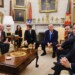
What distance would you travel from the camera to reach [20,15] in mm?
8875

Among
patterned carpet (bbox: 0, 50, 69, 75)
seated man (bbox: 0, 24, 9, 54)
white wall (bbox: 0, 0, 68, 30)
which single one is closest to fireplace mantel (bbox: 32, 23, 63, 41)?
white wall (bbox: 0, 0, 68, 30)

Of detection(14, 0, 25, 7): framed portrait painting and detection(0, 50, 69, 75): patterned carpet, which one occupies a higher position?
detection(14, 0, 25, 7): framed portrait painting

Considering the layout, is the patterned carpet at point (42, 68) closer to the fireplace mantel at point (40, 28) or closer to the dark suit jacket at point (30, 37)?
the dark suit jacket at point (30, 37)

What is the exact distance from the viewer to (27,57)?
4.05 m

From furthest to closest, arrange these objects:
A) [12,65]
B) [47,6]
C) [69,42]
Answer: [47,6] → [69,42] → [12,65]

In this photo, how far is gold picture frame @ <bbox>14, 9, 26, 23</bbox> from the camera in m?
8.85

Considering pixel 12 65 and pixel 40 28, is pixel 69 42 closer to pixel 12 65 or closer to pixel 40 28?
pixel 12 65

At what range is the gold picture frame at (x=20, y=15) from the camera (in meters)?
8.85

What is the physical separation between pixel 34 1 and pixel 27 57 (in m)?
5.33

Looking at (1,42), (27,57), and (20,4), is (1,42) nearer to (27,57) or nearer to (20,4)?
(27,57)

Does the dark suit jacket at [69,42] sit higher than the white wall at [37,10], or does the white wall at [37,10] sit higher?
the white wall at [37,10]

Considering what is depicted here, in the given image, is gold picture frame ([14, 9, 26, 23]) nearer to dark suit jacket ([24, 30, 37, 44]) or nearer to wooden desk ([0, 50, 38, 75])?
dark suit jacket ([24, 30, 37, 44])

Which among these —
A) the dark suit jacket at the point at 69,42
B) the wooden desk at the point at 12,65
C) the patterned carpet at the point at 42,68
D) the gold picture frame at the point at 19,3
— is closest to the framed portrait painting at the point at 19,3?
the gold picture frame at the point at 19,3

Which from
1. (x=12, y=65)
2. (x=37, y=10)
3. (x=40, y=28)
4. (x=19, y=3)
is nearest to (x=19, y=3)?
(x=19, y=3)
